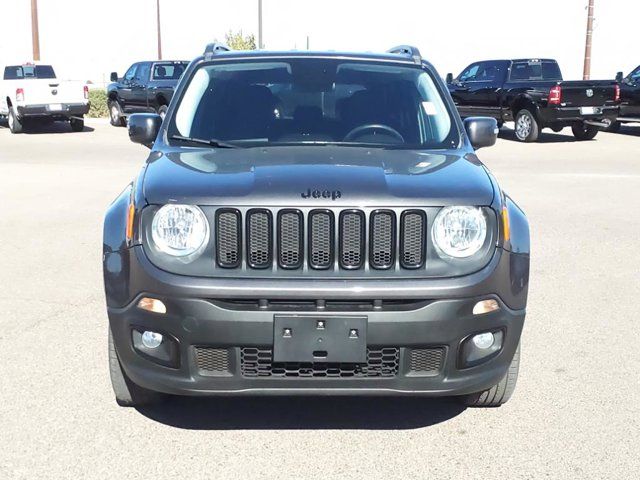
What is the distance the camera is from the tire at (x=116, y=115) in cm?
2508

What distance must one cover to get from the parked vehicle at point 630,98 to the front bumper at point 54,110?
13088 millimetres

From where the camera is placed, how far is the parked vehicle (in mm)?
20562

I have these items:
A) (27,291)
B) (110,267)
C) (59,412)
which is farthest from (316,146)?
(27,291)

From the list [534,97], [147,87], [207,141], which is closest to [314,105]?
[207,141]

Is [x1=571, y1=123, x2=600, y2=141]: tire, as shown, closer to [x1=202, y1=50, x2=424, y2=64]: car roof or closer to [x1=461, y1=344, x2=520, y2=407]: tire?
[x1=202, y1=50, x2=424, y2=64]: car roof

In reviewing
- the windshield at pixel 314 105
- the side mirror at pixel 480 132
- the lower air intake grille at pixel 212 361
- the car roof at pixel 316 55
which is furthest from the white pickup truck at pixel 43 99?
the lower air intake grille at pixel 212 361

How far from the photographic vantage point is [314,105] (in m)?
4.86

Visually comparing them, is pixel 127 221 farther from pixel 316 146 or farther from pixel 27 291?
pixel 27 291

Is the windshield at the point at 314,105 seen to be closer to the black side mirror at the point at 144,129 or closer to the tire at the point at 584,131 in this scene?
the black side mirror at the point at 144,129

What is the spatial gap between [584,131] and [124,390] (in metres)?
18.3

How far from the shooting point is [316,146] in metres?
4.46

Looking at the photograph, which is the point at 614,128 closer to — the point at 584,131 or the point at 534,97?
the point at 584,131

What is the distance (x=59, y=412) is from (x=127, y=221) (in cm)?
107

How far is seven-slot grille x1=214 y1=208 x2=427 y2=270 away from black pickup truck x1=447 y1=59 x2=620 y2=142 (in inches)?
638
